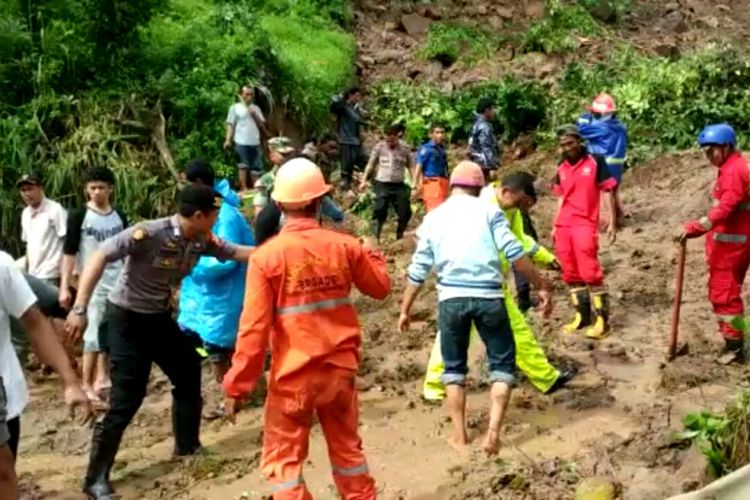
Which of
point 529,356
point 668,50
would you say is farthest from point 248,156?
point 668,50

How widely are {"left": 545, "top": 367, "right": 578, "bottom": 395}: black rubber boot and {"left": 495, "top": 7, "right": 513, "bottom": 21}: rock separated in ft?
51.7

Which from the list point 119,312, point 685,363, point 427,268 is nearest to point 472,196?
point 427,268

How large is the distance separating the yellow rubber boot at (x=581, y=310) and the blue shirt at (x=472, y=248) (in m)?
2.54

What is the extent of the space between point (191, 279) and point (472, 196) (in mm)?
2161

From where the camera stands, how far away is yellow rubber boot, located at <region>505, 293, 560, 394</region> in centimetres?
661

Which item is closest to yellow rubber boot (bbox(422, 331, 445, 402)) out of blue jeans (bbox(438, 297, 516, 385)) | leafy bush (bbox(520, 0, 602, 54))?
blue jeans (bbox(438, 297, 516, 385))

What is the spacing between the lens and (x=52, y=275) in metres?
7.74

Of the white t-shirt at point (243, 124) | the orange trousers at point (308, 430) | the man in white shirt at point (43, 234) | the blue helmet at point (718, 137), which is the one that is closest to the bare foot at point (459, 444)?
the orange trousers at point (308, 430)

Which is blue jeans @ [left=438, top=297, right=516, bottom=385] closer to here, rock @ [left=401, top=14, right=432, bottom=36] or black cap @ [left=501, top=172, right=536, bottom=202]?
black cap @ [left=501, top=172, right=536, bottom=202]

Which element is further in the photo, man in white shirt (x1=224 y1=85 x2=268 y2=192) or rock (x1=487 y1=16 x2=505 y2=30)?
rock (x1=487 y1=16 x2=505 y2=30)

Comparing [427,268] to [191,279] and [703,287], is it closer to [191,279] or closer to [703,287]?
[191,279]

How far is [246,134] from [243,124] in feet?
0.47

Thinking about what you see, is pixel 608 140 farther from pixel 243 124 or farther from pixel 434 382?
pixel 434 382

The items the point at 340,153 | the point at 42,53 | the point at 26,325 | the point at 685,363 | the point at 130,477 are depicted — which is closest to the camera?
the point at 26,325
